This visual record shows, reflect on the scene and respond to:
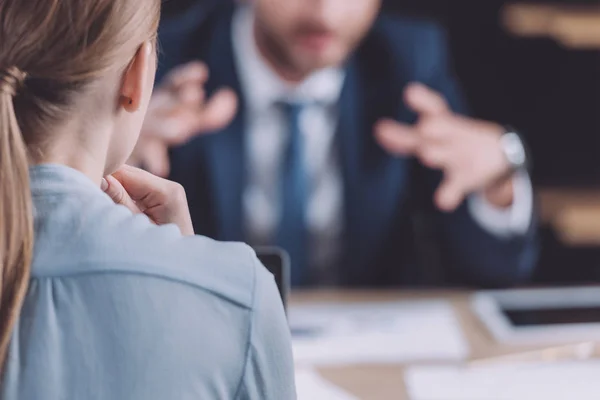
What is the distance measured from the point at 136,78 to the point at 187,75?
1.39 metres

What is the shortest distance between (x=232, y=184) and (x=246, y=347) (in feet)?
4.66

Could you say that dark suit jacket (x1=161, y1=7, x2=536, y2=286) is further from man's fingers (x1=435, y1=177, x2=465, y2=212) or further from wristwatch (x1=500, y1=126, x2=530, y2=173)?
wristwatch (x1=500, y1=126, x2=530, y2=173)

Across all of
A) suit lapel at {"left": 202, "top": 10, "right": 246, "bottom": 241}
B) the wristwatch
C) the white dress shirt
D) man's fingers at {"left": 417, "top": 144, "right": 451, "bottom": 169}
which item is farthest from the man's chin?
the wristwatch

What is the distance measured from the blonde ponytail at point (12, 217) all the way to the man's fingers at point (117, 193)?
0.27ft

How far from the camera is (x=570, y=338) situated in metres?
1.44

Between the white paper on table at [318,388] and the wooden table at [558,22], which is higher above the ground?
the wooden table at [558,22]

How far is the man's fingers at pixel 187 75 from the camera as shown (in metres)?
1.90

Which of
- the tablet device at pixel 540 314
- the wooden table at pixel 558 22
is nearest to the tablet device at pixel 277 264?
the tablet device at pixel 540 314

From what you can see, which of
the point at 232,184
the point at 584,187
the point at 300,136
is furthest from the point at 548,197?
the point at 232,184

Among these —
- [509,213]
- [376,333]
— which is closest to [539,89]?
[509,213]

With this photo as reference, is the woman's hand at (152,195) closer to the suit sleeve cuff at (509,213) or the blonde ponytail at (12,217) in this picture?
the blonde ponytail at (12,217)

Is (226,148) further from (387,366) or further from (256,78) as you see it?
(387,366)

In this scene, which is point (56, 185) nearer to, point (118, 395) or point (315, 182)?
point (118, 395)

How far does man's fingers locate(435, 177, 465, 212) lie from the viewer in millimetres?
1904
